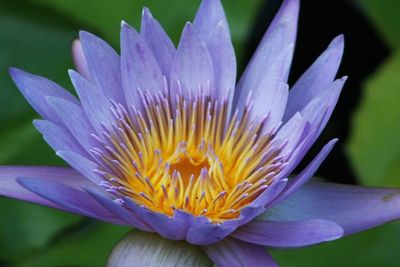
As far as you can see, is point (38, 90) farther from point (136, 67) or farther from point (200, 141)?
point (200, 141)

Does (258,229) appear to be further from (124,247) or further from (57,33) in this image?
(57,33)

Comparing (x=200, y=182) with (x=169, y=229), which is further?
(x=200, y=182)

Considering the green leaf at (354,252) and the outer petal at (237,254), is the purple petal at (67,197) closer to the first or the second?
the outer petal at (237,254)

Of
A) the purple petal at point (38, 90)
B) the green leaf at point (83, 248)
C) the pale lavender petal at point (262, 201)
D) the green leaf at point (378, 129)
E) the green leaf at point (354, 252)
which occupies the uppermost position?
the purple petal at point (38, 90)

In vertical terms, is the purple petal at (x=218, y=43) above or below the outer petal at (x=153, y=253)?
above

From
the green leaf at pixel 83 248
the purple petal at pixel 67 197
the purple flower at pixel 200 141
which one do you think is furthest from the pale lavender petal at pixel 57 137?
the green leaf at pixel 83 248

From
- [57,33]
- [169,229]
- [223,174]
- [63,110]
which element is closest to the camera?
[169,229]

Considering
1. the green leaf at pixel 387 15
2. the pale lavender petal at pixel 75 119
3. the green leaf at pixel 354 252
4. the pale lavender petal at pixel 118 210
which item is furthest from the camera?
the green leaf at pixel 387 15

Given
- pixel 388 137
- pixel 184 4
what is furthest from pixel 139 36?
pixel 388 137

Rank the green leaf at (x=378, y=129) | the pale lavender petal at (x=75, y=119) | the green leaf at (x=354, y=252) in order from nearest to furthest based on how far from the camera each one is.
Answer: the pale lavender petal at (x=75, y=119)
the green leaf at (x=354, y=252)
the green leaf at (x=378, y=129)
